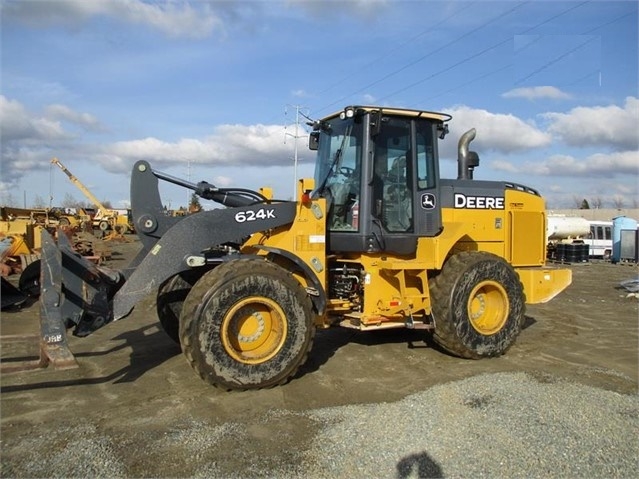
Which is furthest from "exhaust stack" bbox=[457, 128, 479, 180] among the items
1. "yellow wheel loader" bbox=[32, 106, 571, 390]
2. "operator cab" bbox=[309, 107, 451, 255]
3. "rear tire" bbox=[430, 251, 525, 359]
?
"rear tire" bbox=[430, 251, 525, 359]

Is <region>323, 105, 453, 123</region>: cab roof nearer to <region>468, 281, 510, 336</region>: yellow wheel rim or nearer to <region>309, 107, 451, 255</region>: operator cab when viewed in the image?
<region>309, 107, 451, 255</region>: operator cab

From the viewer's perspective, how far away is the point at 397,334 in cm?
822

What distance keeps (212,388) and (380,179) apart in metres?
3.13

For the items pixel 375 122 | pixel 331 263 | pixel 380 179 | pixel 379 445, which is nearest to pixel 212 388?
pixel 379 445

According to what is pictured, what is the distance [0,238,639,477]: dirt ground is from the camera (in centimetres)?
413

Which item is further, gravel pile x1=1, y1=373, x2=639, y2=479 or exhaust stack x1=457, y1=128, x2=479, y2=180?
exhaust stack x1=457, y1=128, x2=479, y2=180

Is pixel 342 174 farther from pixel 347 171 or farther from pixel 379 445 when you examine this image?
pixel 379 445

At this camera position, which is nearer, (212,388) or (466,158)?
(212,388)

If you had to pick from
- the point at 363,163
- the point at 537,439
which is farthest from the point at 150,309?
the point at 537,439

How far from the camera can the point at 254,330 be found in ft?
18.0

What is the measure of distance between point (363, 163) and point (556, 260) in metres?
23.4

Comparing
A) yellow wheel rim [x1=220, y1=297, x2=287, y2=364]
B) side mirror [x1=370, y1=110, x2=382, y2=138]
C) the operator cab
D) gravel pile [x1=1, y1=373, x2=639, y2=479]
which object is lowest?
gravel pile [x1=1, y1=373, x2=639, y2=479]

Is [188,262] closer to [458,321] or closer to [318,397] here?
[318,397]

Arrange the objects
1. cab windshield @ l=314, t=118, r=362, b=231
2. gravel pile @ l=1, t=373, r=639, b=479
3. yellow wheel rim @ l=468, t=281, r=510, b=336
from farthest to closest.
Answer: yellow wheel rim @ l=468, t=281, r=510, b=336
cab windshield @ l=314, t=118, r=362, b=231
gravel pile @ l=1, t=373, r=639, b=479
